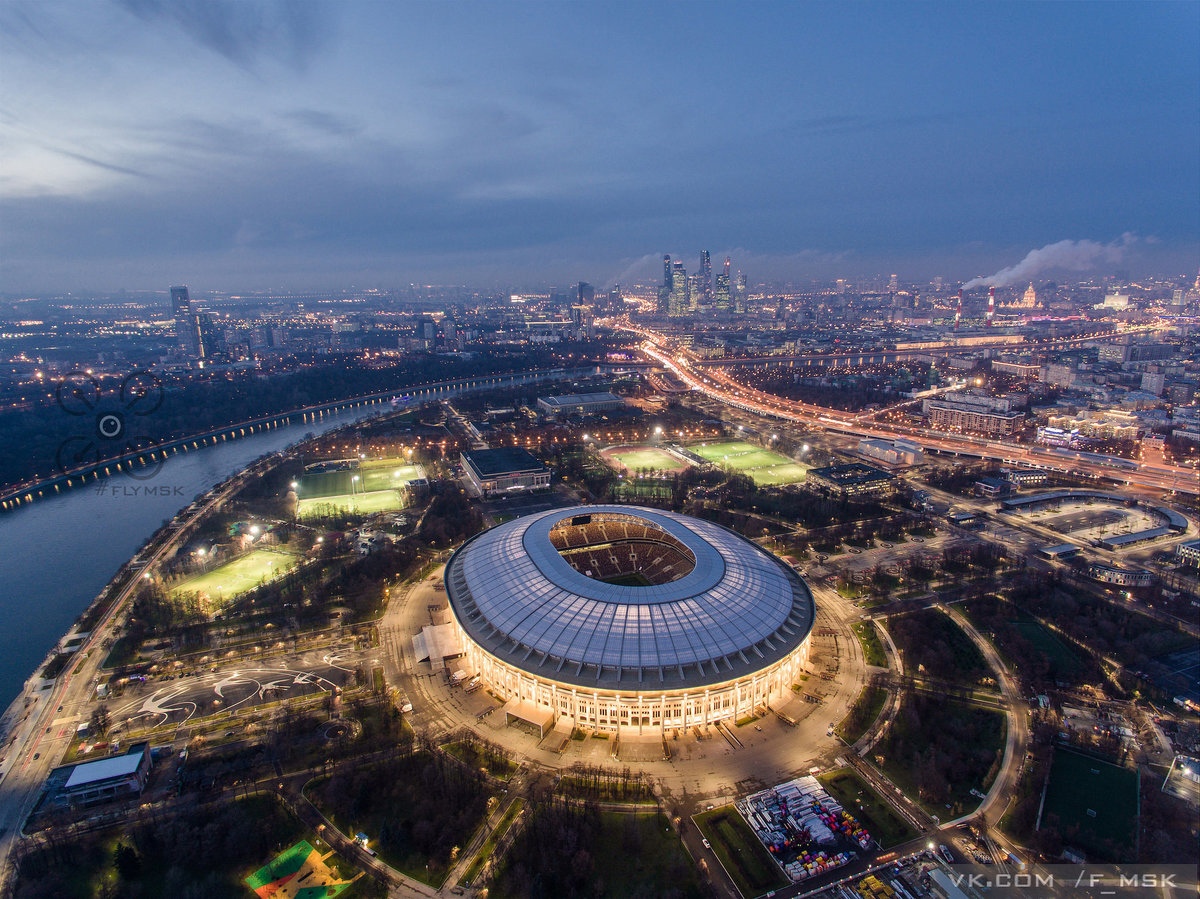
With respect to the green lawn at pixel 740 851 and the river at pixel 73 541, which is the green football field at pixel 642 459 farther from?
the green lawn at pixel 740 851

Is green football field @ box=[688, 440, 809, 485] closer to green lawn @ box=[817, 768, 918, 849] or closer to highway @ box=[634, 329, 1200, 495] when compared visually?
highway @ box=[634, 329, 1200, 495]

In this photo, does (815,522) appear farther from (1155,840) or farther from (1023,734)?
(1155,840)

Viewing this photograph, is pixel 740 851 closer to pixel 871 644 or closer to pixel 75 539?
pixel 871 644

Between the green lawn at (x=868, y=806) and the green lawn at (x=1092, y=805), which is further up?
the green lawn at (x=868, y=806)

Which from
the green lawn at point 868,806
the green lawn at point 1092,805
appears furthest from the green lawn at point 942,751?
the green lawn at point 1092,805

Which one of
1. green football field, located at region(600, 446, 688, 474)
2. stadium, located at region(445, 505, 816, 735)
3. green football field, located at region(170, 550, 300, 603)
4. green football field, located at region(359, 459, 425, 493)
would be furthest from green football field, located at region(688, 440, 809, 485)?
green football field, located at region(170, 550, 300, 603)

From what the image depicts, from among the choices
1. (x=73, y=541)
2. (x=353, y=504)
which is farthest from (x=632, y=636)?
(x=73, y=541)
